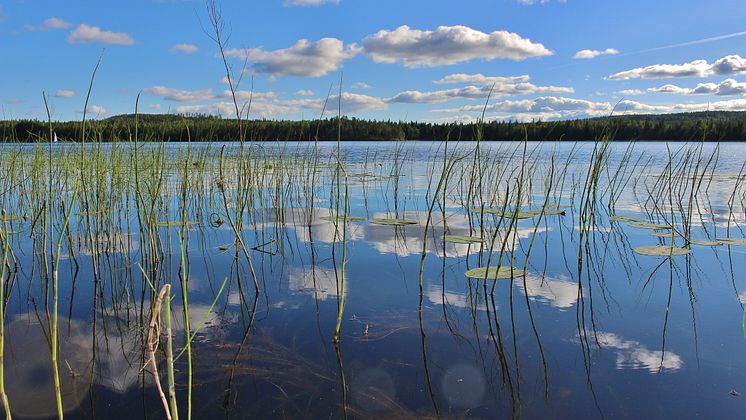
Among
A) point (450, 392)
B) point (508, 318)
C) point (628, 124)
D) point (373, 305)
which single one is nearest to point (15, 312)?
point (373, 305)

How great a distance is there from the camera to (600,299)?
110 inches

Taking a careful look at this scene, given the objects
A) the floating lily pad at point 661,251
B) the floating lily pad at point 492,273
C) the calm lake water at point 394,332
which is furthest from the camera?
the floating lily pad at point 661,251

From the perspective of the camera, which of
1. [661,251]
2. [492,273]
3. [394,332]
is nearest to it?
[394,332]

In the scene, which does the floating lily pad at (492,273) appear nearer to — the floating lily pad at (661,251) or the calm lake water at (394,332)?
the calm lake water at (394,332)

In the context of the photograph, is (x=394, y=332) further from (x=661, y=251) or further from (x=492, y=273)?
(x=661, y=251)

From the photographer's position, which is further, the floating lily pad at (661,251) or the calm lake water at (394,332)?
the floating lily pad at (661,251)

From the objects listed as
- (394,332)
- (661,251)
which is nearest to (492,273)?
(394,332)

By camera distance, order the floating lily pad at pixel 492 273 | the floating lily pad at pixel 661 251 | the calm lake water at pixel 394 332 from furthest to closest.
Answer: the floating lily pad at pixel 661 251 < the floating lily pad at pixel 492 273 < the calm lake water at pixel 394 332

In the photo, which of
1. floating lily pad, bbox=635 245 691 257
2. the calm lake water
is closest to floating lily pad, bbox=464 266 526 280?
Answer: the calm lake water

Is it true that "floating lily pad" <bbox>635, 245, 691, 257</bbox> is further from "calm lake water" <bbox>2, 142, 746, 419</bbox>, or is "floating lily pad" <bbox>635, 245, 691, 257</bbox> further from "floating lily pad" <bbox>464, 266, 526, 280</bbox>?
"floating lily pad" <bbox>464, 266, 526, 280</bbox>

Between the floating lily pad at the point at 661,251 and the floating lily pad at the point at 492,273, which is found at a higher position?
the floating lily pad at the point at 661,251

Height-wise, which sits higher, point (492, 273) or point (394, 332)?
point (492, 273)

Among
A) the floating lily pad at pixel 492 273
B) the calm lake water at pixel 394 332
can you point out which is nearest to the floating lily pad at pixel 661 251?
the calm lake water at pixel 394 332

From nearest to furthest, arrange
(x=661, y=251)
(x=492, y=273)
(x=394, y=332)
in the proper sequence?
(x=394, y=332) < (x=492, y=273) < (x=661, y=251)
